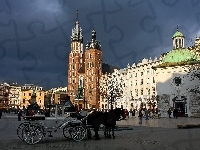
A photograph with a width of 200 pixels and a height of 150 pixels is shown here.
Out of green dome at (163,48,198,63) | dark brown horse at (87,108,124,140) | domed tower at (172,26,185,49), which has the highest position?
domed tower at (172,26,185,49)

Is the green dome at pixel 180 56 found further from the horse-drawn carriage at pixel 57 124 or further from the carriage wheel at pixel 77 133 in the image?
the carriage wheel at pixel 77 133

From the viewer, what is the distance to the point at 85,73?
419 ft

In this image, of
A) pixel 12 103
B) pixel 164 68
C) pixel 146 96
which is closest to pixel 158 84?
pixel 164 68

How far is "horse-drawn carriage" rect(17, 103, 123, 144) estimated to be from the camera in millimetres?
14641

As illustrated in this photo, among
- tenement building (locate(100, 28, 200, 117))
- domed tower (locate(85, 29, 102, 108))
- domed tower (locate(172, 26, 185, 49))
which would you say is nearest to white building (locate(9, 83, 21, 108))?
domed tower (locate(85, 29, 102, 108))

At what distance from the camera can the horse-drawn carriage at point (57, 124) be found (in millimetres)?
14641

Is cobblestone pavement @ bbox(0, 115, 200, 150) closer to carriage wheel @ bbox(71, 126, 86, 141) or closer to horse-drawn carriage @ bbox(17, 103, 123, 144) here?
carriage wheel @ bbox(71, 126, 86, 141)

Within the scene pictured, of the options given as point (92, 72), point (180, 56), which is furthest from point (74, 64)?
point (180, 56)

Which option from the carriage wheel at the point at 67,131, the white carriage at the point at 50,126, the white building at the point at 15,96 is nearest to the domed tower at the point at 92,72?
the white building at the point at 15,96

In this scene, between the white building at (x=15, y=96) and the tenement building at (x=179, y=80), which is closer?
the tenement building at (x=179, y=80)

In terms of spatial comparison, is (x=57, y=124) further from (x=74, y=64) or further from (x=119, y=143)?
(x=74, y=64)

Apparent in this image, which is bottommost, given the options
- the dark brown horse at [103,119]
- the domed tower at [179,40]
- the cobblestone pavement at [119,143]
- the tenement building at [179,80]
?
the cobblestone pavement at [119,143]

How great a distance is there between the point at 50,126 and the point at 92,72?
356 feet

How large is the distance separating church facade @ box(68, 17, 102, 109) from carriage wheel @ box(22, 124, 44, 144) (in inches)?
3971
